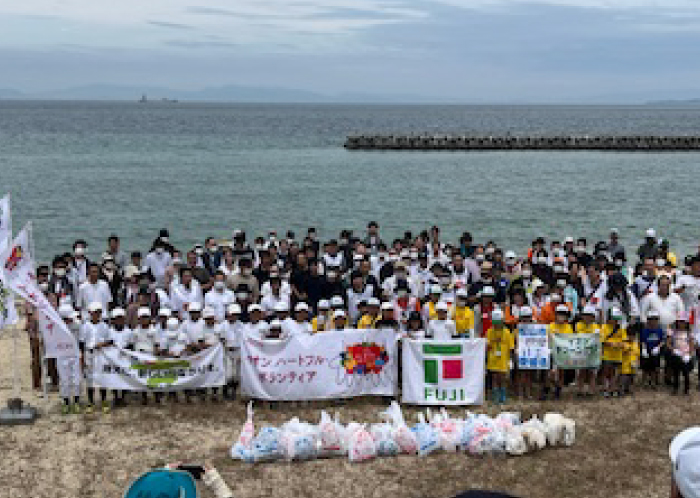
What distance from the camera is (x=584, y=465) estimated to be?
969 cm

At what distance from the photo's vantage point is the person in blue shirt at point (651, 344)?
12.2 meters

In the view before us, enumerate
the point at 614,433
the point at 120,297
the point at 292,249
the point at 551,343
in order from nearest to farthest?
the point at 614,433 < the point at 551,343 < the point at 120,297 < the point at 292,249

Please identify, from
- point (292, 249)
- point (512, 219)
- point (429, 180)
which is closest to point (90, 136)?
point (429, 180)

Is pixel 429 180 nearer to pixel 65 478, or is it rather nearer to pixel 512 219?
pixel 512 219

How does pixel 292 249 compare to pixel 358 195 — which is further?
pixel 358 195

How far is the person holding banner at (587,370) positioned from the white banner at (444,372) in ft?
5.60

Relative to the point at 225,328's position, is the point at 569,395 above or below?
below

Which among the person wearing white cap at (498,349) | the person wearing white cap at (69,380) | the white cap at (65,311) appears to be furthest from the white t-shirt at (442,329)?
the white cap at (65,311)

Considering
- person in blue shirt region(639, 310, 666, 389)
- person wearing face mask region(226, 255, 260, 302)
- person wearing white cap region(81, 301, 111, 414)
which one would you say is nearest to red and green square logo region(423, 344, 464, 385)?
person in blue shirt region(639, 310, 666, 389)

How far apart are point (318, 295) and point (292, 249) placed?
7.84ft

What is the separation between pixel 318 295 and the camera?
13625mm

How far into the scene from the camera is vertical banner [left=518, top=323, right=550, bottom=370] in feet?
38.7

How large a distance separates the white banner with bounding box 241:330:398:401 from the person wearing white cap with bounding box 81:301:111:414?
221cm

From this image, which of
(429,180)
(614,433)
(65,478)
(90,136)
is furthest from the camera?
(90,136)
